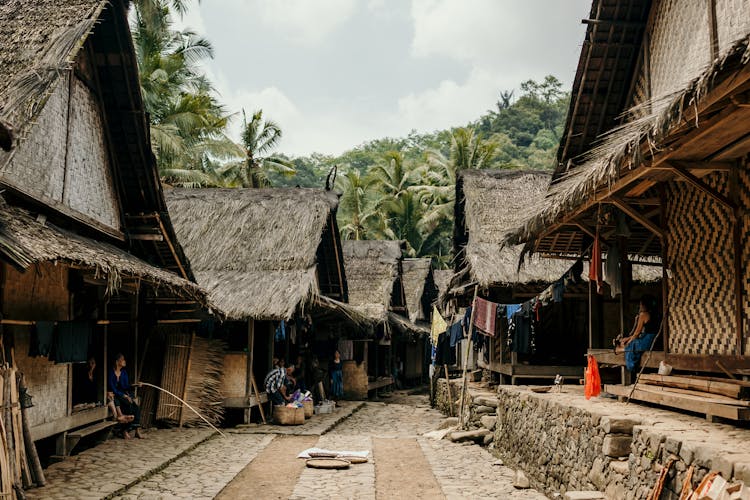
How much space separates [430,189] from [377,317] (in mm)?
15558

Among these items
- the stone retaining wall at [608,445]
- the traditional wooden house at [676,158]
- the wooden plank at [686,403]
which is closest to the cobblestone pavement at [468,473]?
→ the stone retaining wall at [608,445]

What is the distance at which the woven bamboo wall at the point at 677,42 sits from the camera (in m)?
7.43

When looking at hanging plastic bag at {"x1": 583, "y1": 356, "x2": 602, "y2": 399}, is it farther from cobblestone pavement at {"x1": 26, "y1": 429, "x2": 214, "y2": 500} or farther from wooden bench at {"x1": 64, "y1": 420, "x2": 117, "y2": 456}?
wooden bench at {"x1": 64, "y1": 420, "x2": 117, "y2": 456}

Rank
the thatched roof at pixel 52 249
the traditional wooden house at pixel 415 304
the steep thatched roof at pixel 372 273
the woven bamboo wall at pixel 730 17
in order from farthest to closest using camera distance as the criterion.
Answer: the traditional wooden house at pixel 415 304, the steep thatched roof at pixel 372 273, the woven bamboo wall at pixel 730 17, the thatched roof at pixel 52 249

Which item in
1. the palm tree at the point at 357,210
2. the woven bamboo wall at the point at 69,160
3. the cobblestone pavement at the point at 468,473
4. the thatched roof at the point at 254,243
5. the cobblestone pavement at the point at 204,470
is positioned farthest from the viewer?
the palm tree at the point at 357,210

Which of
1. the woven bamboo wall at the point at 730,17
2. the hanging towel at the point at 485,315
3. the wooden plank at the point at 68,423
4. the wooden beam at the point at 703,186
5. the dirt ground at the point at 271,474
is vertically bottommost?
the dirt ground at the point at 271,474

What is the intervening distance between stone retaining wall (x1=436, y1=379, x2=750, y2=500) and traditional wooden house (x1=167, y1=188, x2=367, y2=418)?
17.2 ft

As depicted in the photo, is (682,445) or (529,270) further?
(529,270)

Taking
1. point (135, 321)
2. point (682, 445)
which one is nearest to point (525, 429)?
point (682, 445)

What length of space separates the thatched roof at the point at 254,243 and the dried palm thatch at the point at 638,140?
6011 mm

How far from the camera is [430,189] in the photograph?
35156 millimetres

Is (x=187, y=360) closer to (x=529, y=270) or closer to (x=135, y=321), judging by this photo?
(x=135, y=321)

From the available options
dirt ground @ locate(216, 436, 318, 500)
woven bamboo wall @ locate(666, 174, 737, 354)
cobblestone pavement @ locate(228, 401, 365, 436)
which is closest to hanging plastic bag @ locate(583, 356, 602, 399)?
woven bamboo wall @ locate(666, 174, 737, 354)

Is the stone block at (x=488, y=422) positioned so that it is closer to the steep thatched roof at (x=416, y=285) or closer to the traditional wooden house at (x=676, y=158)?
the traditional wooden house at (x=676, y=158)
